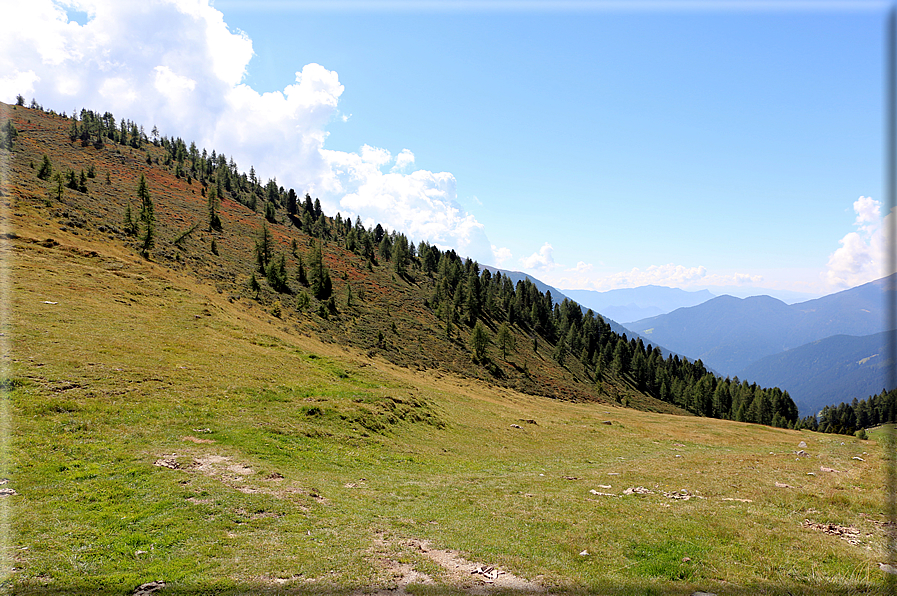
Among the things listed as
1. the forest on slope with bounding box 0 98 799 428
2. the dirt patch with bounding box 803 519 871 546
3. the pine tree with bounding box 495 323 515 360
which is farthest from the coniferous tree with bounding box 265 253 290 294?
the dirt patch with bounding box 803 519 871 546

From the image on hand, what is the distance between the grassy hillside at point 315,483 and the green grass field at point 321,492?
0.09 metres

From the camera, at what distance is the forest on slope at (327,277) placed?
62.9m

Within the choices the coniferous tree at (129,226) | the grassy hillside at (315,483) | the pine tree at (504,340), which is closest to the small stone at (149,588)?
the grassy hillside at (315,483)

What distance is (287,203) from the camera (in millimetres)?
169875

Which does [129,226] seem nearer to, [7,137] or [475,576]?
[7,137]

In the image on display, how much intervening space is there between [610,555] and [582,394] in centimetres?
8614

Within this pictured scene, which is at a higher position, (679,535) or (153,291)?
(153,291)

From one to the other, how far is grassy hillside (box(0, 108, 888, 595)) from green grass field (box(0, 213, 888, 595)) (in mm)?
92

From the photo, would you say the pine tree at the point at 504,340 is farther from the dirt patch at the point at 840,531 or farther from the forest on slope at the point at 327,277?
the dirt patch at the point at 840,531

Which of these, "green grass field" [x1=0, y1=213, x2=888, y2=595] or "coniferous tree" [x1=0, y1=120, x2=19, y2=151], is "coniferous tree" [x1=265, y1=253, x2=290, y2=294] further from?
"coniferous tree" [x1=0, y1=120, x2=19, y2=151]

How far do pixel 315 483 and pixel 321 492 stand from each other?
1.18m

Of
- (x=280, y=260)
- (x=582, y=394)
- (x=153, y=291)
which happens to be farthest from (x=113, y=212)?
(x=582, y=394)

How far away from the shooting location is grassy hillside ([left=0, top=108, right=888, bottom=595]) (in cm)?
920

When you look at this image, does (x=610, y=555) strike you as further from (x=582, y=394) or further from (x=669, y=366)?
(x=669, y=366)
